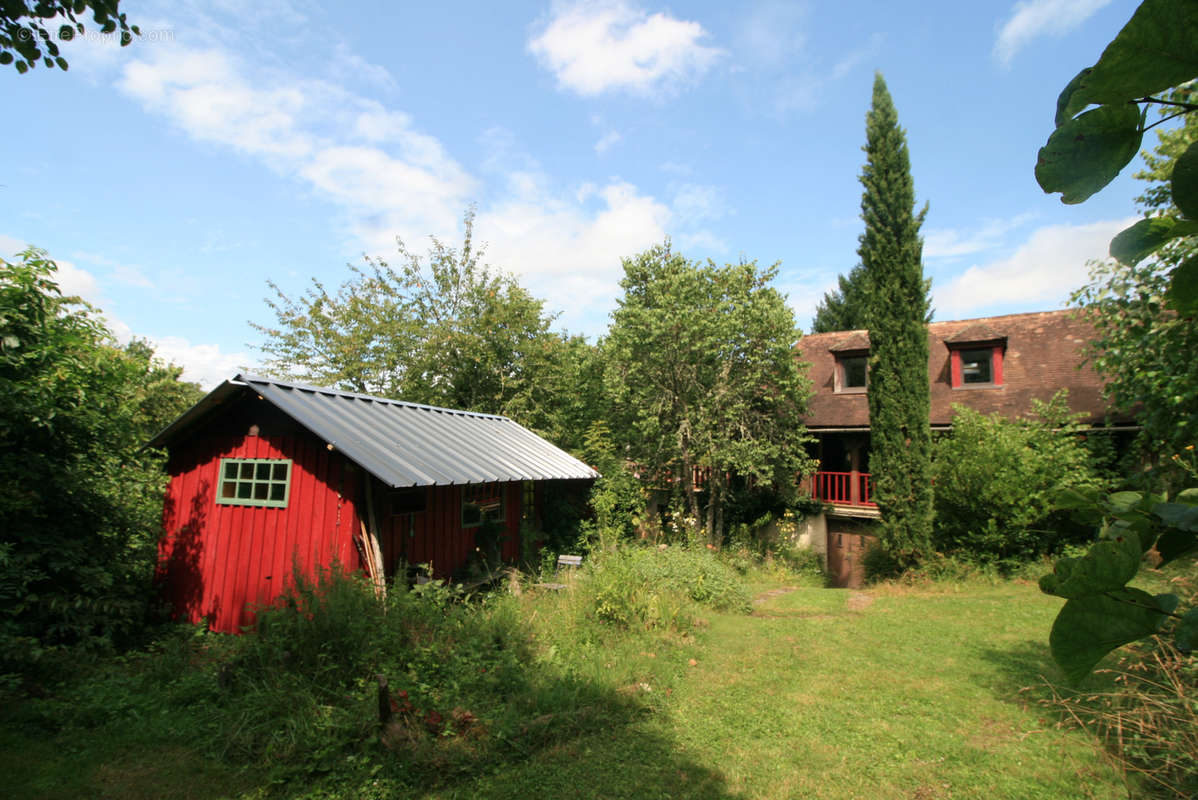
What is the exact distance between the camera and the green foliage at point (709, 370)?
48.9 ft

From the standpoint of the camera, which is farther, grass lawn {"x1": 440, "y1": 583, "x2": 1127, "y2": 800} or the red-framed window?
the red-framed window

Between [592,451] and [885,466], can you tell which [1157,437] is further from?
[592,451]

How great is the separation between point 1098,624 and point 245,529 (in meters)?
10.5

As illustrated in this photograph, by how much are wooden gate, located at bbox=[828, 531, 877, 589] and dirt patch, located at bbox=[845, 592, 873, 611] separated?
3182 millimetres

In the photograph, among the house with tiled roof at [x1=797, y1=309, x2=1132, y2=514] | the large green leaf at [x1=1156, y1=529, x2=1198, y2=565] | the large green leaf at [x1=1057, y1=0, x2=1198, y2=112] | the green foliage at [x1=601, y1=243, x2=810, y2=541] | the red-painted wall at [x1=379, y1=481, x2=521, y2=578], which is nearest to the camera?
the large green leaf at [x1=1057, y1=0, x2=1198, y2=112]

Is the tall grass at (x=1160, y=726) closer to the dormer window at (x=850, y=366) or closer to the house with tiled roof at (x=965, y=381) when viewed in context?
the house with tiled roof at (x=965, y=381)

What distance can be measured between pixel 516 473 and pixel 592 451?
22.2 ft

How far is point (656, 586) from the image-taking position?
33.1 ft

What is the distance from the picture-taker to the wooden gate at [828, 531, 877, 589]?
15.8 metres

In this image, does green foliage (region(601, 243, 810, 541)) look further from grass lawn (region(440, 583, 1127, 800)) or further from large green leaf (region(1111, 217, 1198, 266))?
large green leaf (region(1111, 217, 1198, 266))

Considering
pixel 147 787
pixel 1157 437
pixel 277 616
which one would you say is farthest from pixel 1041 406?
pixel 147 787

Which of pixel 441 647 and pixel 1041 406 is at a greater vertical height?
pixel 1041 406

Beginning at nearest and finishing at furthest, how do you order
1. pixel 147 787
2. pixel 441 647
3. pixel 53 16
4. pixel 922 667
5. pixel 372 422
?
1. pixel 53 16
2. pixel 147 787
3. pixel 441 647
4. pixel 922 667
5. pixel 372 422

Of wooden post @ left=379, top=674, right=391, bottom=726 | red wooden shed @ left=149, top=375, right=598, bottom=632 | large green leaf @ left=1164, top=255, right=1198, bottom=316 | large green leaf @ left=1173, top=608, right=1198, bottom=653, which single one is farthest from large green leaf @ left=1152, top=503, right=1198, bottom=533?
red wooden shed @ left=149, top=375, right=598, bottom=632
